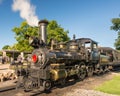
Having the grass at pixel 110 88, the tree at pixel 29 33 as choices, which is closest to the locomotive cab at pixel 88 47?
the grass at pixel 110 88

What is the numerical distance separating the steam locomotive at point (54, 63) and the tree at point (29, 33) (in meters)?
23.4

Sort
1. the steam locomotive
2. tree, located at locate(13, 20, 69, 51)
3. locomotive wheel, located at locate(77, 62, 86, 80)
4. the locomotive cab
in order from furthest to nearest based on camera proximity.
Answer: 1. tree, located at locate(13, 20, 69, 51)
2. the locomotive cab
3. locomotive wheel, located at locate(77, 62, 86, 80)
4. the steam locomotive

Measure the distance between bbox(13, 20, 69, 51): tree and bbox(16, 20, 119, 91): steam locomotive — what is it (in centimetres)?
2341

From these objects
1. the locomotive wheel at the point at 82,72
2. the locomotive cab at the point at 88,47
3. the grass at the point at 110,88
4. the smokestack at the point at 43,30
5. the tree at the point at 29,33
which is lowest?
the grass at the point at 110,88

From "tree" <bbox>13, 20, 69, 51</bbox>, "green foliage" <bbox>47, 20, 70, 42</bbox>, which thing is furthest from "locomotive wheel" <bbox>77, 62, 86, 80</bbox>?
"green foliage" <bbox>47, 20, 70, 42</bbox>

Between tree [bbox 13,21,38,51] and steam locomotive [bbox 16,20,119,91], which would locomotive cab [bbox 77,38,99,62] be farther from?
tree [bbox 13,21,38,51]

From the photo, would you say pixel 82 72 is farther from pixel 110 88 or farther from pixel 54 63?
pixel 54 63

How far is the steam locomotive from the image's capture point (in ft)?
31.7

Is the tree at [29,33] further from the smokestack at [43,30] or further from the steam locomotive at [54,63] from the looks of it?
the smokestack at [43,30]

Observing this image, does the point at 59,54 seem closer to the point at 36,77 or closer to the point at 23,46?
the point at 36,77

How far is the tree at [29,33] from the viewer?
128 feet

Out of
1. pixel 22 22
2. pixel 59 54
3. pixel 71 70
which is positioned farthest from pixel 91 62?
pixel 22 22

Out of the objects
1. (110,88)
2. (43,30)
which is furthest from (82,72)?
(43,30)

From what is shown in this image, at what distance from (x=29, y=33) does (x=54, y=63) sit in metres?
30.3
